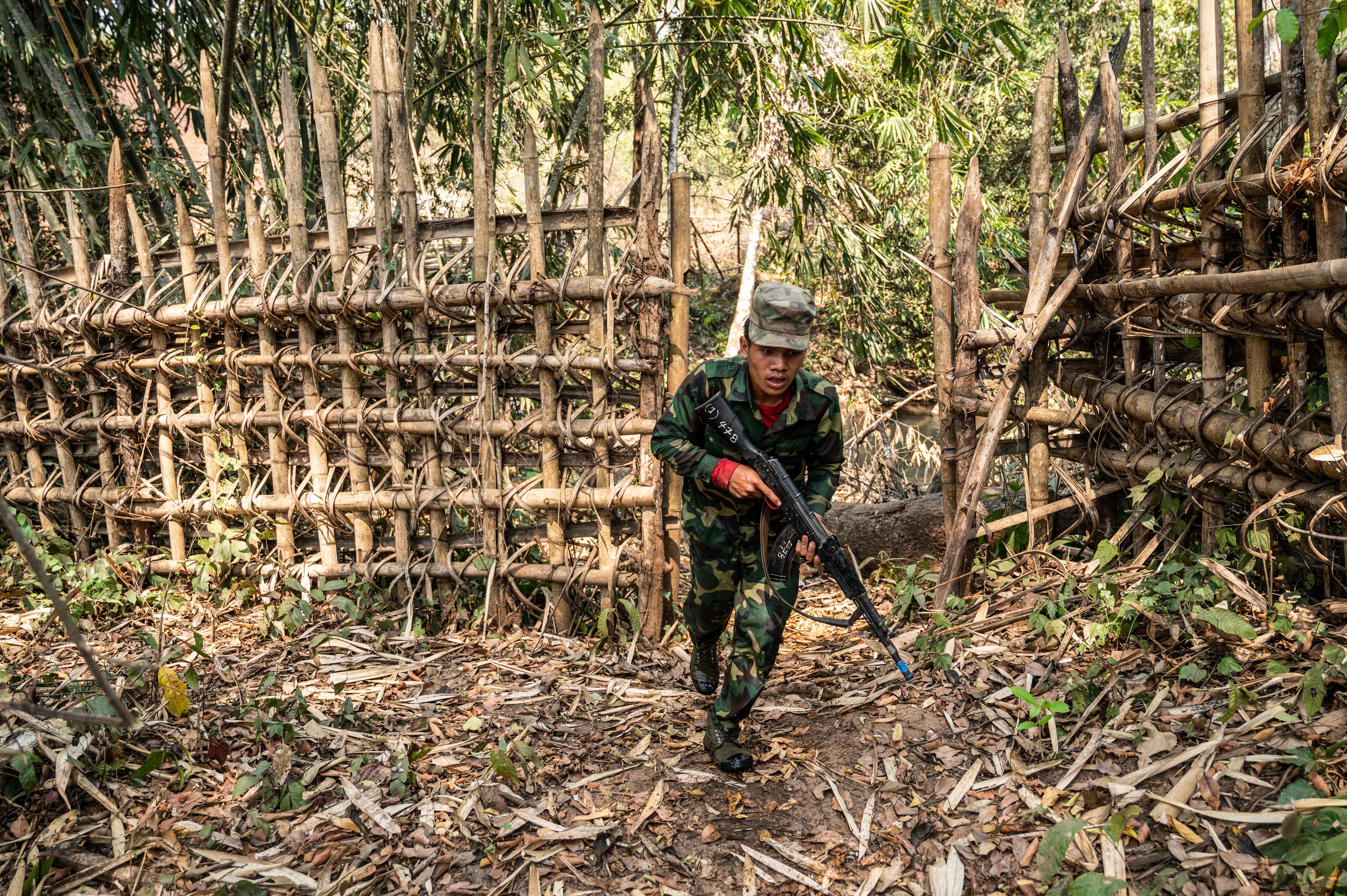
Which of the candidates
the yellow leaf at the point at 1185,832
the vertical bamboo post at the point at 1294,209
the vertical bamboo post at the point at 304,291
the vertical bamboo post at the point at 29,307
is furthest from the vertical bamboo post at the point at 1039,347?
the vertical bamboo post at the point at 29,307

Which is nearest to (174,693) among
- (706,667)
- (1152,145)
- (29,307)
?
Answer: (706,667)

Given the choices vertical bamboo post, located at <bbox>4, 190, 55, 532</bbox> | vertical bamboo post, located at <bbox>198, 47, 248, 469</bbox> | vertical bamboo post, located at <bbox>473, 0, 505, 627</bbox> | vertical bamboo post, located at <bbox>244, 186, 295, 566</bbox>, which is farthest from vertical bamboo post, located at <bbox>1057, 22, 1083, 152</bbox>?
vertical bamboo post, located at <bbox>4, 190, 55, 532</bbox>

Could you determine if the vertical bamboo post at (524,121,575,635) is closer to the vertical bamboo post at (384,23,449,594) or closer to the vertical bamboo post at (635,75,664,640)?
the vertical bamboo post at (635,75,664,640)

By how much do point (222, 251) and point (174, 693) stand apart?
245 centimetres

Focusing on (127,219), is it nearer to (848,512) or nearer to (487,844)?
(487,844)

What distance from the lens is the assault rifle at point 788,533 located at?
9.96ft

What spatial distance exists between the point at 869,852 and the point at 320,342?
3.53 metres

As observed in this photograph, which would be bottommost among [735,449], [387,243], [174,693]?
[174,693]

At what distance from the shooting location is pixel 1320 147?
8.45 feet

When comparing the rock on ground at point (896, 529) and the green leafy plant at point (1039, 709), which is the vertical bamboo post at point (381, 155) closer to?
the rock on ground at point (896, 529)

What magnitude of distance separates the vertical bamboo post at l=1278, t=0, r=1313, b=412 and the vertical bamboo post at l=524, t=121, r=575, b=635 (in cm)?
272

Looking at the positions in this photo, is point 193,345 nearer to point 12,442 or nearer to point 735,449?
point 12,442

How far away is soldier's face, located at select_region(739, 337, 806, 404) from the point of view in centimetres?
297

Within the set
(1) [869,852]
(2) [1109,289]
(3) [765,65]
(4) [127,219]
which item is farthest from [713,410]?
(3) [765,65]
